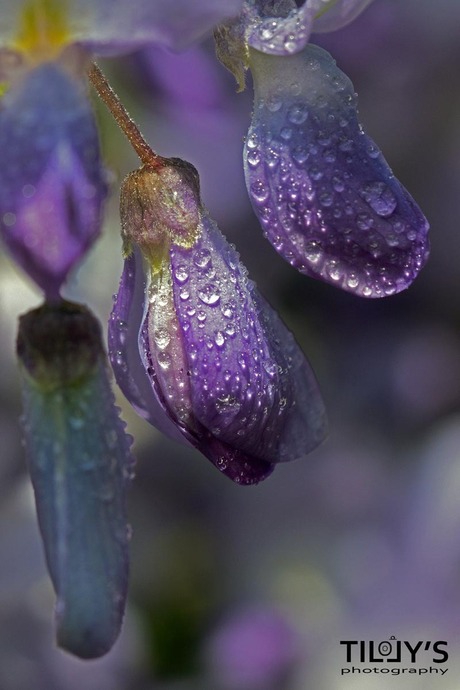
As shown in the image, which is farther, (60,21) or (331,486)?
(331,486)

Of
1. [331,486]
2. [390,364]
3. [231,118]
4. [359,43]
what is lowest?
[331,486]

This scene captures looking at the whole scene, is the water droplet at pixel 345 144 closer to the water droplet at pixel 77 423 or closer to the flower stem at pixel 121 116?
the flower stem at pixel 121 116

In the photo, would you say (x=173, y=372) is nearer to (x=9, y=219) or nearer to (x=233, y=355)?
(x=233, y=355)

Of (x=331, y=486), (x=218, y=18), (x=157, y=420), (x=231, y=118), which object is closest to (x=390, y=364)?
Result: (x=331, y=486)

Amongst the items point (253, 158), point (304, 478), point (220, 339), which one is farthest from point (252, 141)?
point (304, 478)

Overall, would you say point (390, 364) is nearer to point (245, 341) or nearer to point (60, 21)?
point (245, 341)

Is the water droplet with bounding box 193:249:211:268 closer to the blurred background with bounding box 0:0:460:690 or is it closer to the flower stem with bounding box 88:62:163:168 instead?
the flower stem with bounding box 88:62:163:168

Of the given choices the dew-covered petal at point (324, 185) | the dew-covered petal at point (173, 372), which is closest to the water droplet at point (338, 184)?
the dew-covered petal at point (324, 185)
